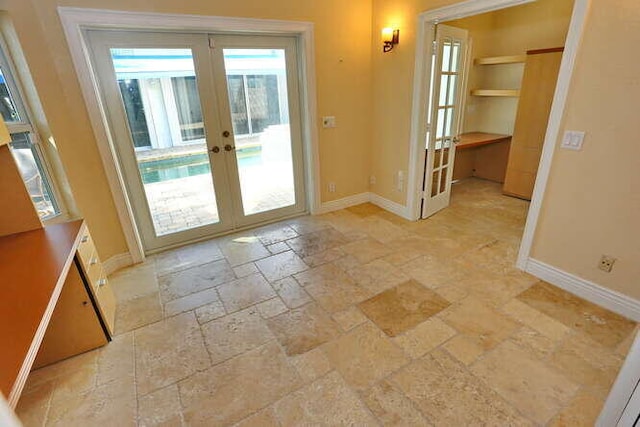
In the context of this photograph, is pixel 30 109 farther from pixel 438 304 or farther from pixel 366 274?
pixel 438 304

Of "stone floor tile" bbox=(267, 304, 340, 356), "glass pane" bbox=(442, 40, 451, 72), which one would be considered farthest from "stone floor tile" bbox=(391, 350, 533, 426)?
"glass pane" bbox=(442, 40, 451, 72)

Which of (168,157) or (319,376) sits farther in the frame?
(168,157)

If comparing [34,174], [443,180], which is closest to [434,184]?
[443,180]

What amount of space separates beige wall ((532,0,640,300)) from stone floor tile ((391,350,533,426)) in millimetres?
1363

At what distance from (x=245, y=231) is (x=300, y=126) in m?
1.38

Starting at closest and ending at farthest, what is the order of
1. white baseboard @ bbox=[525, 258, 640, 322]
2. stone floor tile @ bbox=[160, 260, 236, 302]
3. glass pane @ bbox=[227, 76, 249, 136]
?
white baseboard @ bbox=[525, 258, 640, 322]
stone floor tile @ bbox=[160, 260, 236, 302]
glass pane @ bbox=[227, 76, 249, 136]

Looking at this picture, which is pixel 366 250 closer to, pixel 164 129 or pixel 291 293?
pixel 291 293

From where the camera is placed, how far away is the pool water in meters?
2.99

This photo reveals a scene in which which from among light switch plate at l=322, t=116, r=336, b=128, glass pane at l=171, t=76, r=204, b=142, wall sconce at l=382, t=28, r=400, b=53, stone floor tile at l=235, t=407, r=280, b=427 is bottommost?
stone floor tile at l=235, t=407, r=280, b=427

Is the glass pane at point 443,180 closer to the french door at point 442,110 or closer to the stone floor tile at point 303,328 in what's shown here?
the french door at point 442,110

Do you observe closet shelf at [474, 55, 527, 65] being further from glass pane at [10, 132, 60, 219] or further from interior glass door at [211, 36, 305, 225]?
glass pane at [10, 132, 60, 219]

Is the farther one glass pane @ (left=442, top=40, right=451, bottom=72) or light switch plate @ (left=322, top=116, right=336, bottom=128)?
light switch plate @ (left=322, top=116, right=336, bottom=128)

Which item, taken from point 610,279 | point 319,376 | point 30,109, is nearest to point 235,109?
point 30,109

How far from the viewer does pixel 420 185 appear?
3584 mm
